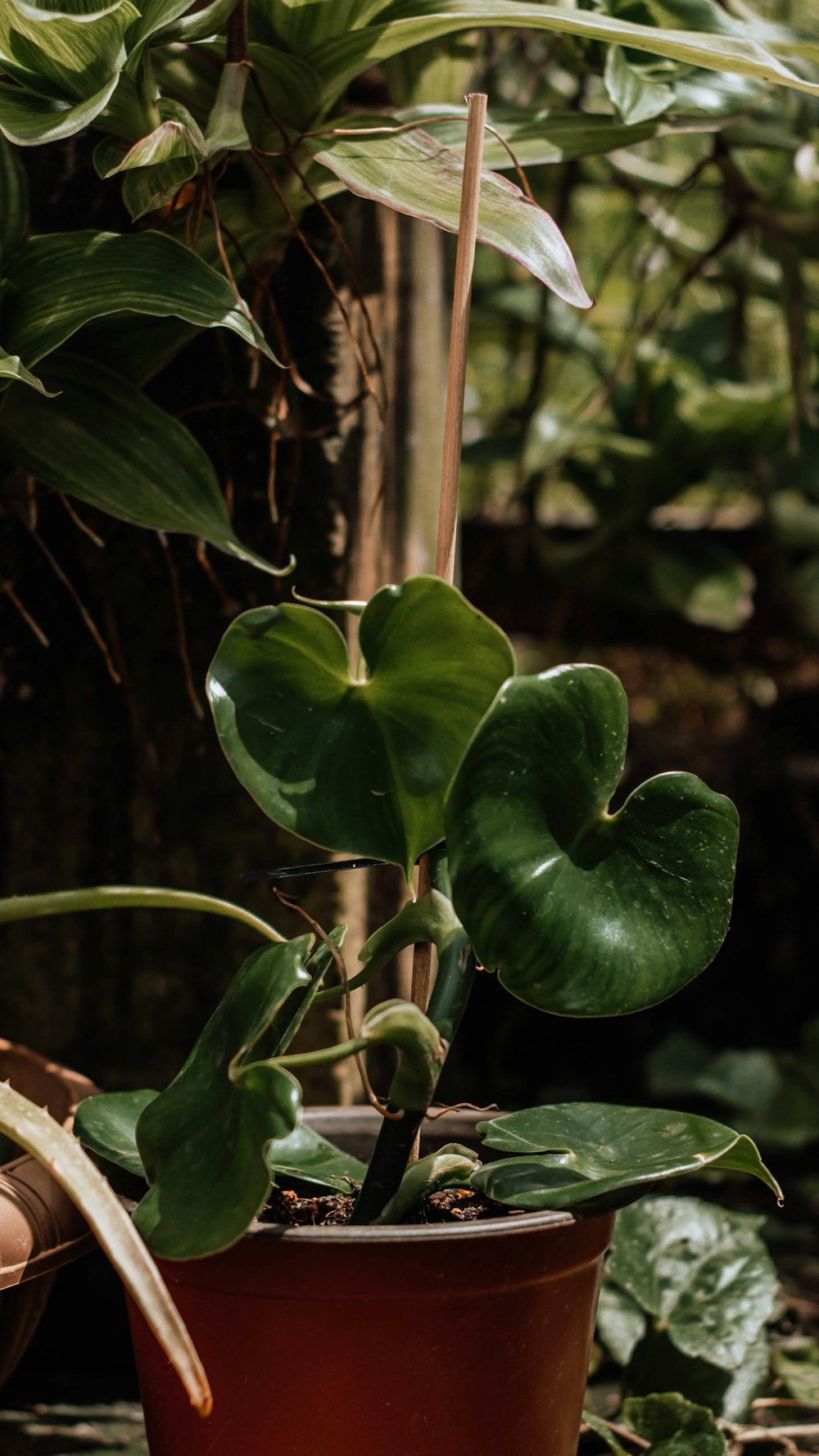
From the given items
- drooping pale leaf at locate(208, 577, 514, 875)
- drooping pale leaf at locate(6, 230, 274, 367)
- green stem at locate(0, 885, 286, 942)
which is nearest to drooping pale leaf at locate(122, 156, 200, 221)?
drooping pale leaf at locate(6, 230, 274, 367)

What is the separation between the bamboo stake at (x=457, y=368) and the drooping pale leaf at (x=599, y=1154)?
0.09m

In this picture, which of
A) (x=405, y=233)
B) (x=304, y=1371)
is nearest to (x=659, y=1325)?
(x=304, y=1371)

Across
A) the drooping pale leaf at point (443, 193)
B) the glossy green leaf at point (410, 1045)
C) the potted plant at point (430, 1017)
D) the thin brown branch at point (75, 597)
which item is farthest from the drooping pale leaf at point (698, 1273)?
the drooping pale leaf at point (443, 193)

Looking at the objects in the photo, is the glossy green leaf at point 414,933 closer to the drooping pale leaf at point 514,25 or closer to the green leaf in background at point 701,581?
the drooping pale leaf at point 514,25

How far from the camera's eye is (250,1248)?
0.55 meters

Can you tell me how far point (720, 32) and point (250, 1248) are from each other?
0.86 metres

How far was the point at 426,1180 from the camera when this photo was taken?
0.60 meters

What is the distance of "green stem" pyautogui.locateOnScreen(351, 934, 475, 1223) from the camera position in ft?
1.99

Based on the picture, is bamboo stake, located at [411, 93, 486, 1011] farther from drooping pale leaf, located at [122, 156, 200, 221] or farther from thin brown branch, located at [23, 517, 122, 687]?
thin brown branch, located at [23, 517, 122, 687]

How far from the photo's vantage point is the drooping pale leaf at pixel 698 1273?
0.86m

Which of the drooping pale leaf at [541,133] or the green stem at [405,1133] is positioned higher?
the drooping pale leaf at [541,133]

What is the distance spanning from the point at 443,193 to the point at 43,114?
0.24 metres

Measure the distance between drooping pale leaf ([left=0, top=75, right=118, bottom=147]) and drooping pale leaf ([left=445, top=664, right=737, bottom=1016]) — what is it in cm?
38

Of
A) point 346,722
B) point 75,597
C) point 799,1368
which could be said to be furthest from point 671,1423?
point 75,597
